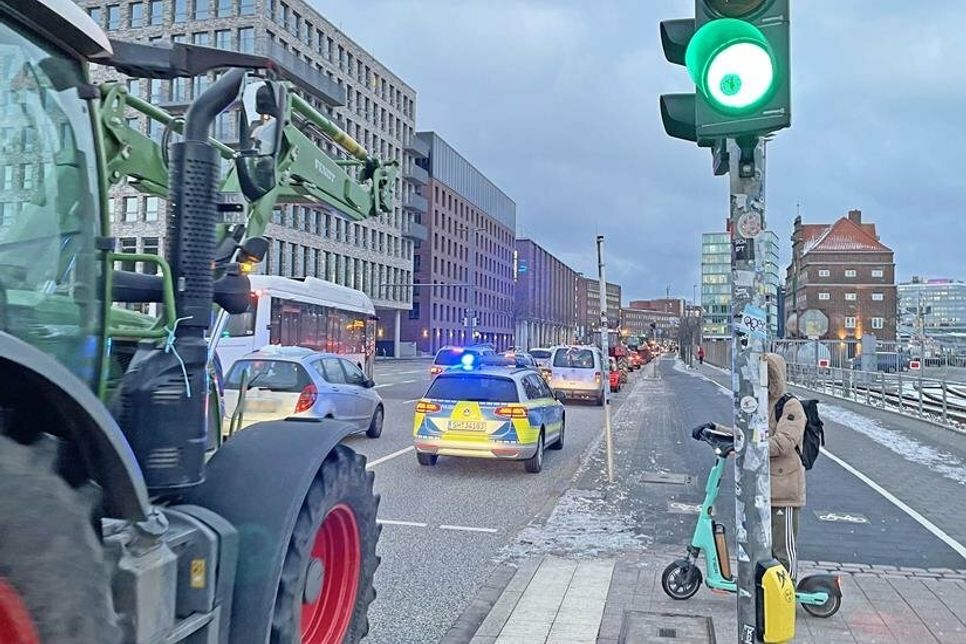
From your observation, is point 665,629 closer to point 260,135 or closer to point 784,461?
point 784,461

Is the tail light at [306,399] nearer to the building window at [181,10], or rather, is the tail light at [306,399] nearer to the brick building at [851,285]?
the building window at [181,10]

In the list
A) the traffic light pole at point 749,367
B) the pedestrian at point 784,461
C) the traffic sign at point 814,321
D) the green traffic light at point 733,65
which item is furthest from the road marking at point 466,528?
the traffic sign at point 814,321

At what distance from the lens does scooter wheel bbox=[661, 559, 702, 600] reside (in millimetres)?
5121

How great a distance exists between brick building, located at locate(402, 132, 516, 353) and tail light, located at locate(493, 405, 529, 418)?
60673mm

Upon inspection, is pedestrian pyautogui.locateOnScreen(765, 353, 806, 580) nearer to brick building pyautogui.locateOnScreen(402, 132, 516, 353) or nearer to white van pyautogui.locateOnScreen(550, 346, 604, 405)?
white van pyautogui.locateOnScreen(550, 346, 604, 405)

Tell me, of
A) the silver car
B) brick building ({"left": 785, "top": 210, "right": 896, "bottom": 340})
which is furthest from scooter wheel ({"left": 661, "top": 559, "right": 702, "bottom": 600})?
brick building ({"left": 785, "top": 210, "right": 896, "bottom": 340})

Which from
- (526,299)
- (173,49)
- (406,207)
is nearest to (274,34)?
(406,207)

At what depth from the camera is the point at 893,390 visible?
78.6 feet

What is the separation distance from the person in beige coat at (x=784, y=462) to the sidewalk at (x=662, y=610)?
1.79ft

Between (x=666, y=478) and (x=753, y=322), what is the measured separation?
23.4ft

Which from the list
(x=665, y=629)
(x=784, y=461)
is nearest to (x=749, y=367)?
(x=784, y=461)

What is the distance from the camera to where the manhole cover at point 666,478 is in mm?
9875

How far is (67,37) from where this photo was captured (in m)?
2.45

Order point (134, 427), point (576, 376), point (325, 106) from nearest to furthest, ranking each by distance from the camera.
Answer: point (134, 427) → point (576, 376) → point (325, 106)
